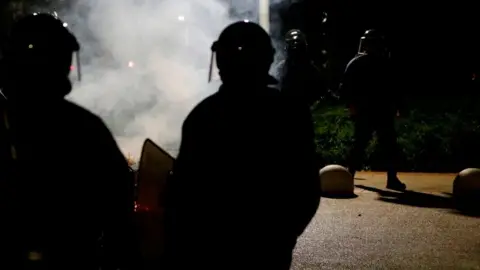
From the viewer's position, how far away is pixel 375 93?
345 inches

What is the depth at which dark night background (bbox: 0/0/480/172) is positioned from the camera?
11008 millimetres

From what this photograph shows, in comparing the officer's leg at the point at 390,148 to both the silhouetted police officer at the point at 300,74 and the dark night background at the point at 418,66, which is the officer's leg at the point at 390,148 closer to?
the dark night background at the point at 418,66

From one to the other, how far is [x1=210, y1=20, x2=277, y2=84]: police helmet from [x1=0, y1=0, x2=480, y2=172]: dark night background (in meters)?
6.59

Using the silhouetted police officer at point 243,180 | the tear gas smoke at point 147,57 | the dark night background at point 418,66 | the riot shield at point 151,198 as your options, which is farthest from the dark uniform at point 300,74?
the tear gas smoke at point 147,57

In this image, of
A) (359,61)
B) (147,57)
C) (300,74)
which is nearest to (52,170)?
(300,74)

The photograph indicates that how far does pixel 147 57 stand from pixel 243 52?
14166mm

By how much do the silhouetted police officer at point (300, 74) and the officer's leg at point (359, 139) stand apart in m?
1.27

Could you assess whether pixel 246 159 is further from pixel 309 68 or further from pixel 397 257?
pixel 309 68

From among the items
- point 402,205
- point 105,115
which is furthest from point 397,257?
point 105,115

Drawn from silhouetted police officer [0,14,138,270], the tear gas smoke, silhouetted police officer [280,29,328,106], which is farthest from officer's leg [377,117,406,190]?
silhouetted police officer [0,14,138,270]

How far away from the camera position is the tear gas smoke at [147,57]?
14961 millimetres

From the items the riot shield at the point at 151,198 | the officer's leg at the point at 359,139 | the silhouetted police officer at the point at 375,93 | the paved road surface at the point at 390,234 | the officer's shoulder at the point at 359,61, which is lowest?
the paved road surface at the point at 390,234

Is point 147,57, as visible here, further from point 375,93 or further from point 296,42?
point 296,42

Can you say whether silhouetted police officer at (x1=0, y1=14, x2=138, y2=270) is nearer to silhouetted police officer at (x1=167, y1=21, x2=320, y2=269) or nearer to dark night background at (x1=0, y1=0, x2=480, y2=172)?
silhouetted police officer at (x1=167, y1=21, x2=320, y2=269)
